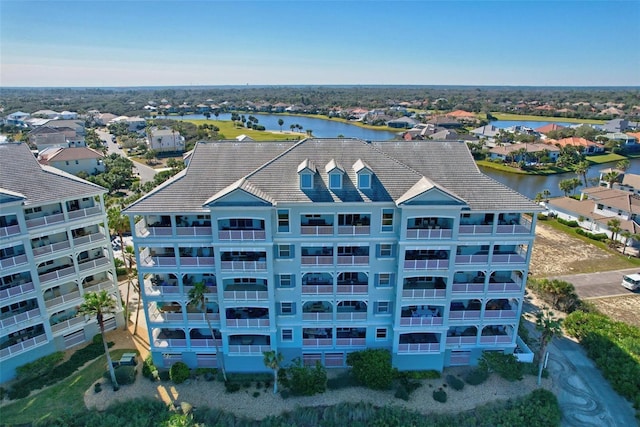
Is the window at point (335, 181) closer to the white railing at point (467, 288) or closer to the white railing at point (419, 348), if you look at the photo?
the white railing at point (467, 288)

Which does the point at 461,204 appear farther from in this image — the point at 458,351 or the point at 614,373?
the point at 614,373

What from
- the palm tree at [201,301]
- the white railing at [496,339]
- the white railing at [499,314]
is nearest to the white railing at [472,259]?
the white railing at [499,314]

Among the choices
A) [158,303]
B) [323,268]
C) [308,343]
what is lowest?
[308,343]

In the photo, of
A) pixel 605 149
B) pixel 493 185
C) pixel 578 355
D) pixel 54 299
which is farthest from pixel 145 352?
pixel 605 149

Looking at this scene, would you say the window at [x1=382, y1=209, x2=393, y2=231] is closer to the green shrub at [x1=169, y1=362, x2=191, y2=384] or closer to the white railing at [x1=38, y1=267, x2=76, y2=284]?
the green shrub at [x1=169, y1=362, x2=191, y2=384]

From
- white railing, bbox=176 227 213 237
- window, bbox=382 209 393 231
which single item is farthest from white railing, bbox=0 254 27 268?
window, bbox=382 209 393 231

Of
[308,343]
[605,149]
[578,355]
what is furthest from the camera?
[605,149]

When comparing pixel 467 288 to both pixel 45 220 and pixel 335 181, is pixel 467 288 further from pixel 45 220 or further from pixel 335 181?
pixel 45 220
